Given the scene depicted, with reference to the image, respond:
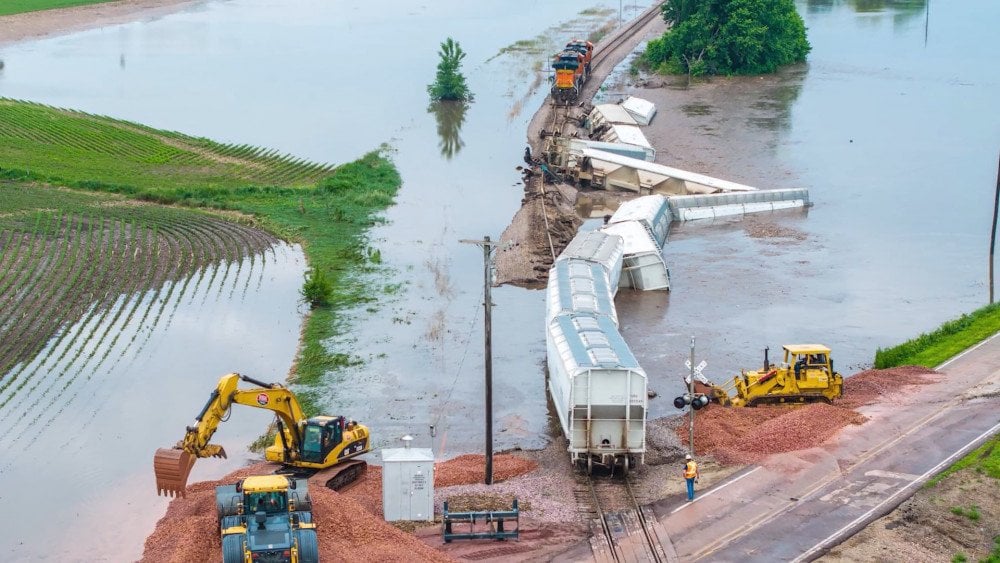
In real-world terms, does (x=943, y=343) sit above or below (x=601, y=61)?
below

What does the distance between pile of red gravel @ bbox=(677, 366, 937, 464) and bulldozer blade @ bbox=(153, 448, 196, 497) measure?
13138 mm

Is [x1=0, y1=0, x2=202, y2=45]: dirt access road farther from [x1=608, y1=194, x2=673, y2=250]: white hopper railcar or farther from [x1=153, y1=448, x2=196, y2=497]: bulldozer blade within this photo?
[x1=153, y1=448, x2=196, y2=497]: bulldozer blade

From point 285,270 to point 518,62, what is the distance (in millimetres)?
59473

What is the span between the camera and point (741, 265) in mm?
53469

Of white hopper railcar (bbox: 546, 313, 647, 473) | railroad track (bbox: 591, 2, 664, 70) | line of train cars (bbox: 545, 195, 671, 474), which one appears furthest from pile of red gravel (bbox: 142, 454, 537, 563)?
railroad track (bbox: 591, 2, 664, 70)

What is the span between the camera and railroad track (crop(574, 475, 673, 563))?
2680 cm

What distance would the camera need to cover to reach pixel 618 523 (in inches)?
1117

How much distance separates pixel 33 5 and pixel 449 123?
63313mm

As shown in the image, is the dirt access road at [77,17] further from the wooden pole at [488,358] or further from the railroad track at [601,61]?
the wooden pole at [488,358]

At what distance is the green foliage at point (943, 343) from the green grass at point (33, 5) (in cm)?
10671

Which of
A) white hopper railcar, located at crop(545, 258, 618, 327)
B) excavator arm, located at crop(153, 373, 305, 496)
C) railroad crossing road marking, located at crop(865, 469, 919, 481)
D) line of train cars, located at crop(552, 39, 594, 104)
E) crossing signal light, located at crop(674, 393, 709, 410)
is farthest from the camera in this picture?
line of train cars, located at crop(552, 39, 594, 104)

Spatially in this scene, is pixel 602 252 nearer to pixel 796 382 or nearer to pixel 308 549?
pixel 796 382

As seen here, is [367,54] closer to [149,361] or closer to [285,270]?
[285,270]

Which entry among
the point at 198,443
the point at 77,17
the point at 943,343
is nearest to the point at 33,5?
the point at 77,17
